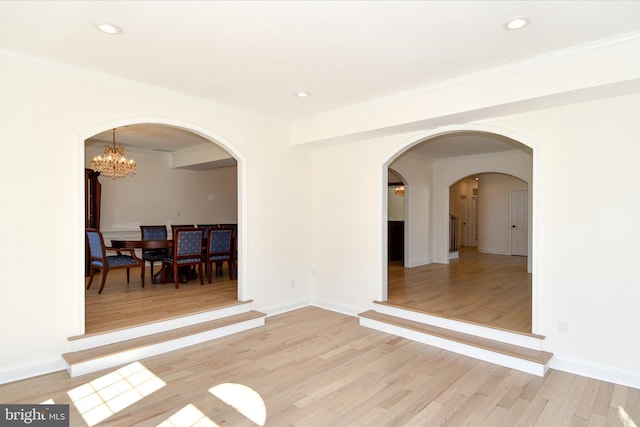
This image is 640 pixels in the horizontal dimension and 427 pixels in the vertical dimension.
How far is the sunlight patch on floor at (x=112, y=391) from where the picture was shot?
8.26 ft

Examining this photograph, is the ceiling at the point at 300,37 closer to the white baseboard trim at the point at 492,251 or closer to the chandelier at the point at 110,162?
the chandelier at the point at 110,162

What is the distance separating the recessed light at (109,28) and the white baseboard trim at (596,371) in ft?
15.0

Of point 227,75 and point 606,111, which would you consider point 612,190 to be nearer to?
point 606,111

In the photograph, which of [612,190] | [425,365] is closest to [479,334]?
[425,365]

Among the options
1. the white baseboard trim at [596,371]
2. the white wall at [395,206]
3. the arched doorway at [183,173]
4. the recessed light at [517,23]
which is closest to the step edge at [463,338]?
the white baseboard trim at [596,371]

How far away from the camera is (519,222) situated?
400 inches

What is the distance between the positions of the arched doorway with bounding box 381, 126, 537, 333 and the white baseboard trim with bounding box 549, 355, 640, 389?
10.5 feet

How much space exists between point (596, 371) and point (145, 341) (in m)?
4.18

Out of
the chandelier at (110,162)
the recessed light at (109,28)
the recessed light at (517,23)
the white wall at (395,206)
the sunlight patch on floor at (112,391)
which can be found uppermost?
the recessed light at (109,28)

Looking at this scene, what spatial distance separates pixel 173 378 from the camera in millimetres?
3041

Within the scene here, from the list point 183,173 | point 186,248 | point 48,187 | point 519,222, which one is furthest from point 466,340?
point 519,222

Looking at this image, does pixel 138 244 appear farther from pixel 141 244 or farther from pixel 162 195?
pixel 162 195

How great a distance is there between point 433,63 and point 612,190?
1885 mm

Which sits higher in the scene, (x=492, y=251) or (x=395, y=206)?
(x=395, y=206)
